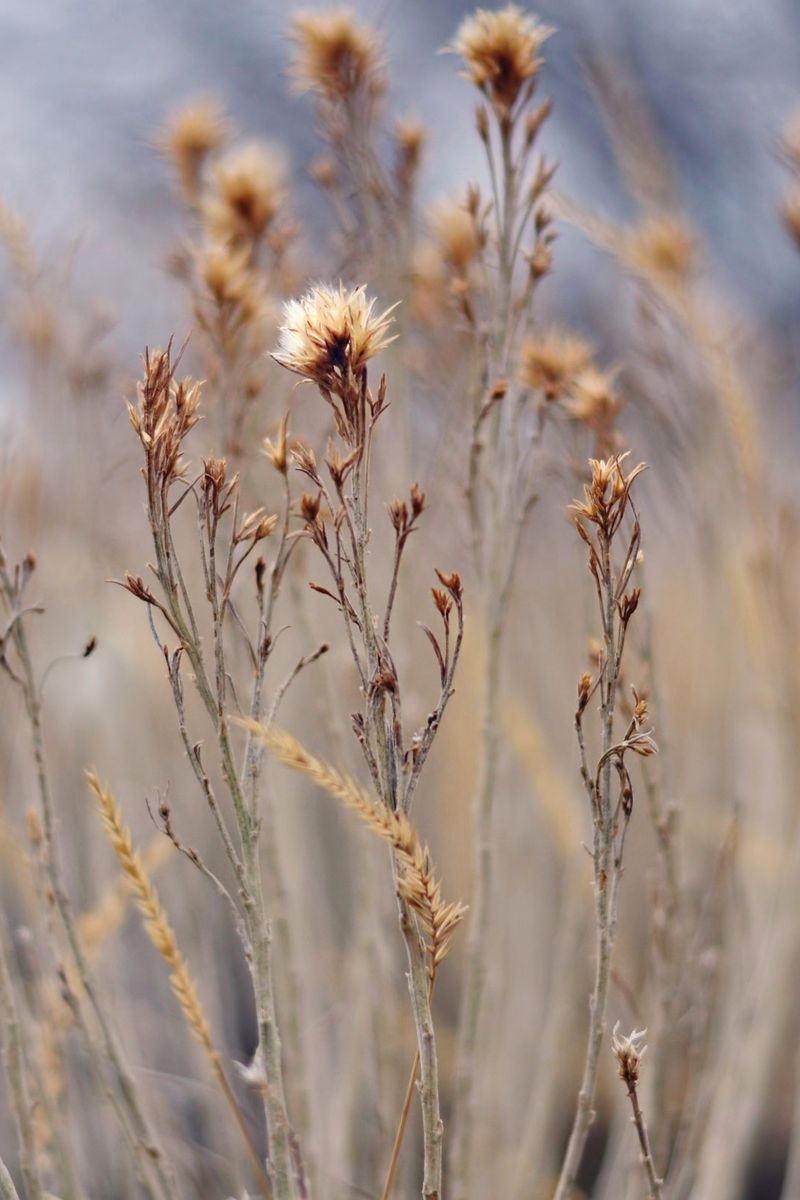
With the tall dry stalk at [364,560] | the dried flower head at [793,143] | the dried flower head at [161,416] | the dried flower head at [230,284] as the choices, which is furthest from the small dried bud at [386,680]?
the dried flower head at [793,143]

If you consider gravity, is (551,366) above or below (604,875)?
above

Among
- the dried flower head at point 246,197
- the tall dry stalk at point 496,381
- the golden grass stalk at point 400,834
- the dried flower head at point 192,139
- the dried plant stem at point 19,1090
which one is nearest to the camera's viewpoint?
the golden grass stalk at point 400,834

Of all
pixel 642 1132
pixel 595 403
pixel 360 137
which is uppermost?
pixel 360 137

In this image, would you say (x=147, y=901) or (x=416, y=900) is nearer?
(x=416, y=900)

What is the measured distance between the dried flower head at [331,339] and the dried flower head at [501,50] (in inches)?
10.6

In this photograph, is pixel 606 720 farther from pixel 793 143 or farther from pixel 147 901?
pixel 793 143

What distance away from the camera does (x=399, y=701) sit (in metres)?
0.39

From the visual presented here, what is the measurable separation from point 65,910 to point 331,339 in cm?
31

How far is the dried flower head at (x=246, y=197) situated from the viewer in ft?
2.35

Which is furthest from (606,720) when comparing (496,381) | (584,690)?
(496,381)

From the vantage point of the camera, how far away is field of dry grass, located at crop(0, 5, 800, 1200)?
1.40ft

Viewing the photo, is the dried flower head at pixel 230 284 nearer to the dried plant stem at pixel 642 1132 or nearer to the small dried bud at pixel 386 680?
the small dried bud at pixel 386 680

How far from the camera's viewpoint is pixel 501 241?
620 mm

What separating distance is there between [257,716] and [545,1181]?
894 millimetres
